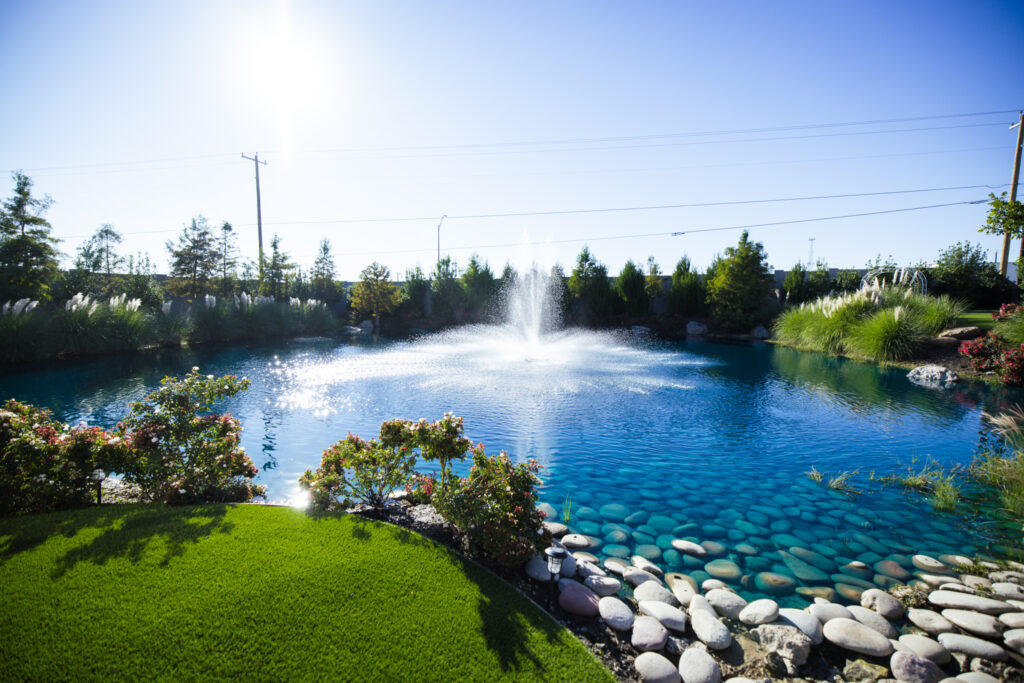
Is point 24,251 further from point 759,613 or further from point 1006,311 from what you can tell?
point 1006,311

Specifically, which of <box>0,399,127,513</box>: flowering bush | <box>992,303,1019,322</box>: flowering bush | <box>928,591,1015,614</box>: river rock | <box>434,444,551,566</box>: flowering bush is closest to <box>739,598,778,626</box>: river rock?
<box>928,591,1015,614</box>: river rock

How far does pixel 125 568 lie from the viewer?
3.13m

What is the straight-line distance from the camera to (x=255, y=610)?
9.24ft

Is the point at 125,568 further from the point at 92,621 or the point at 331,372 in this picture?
the point at 331,372

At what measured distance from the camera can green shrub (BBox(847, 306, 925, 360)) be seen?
15.5 m

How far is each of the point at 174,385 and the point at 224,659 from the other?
359 centimetres

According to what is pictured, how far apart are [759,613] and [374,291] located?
3371 cm

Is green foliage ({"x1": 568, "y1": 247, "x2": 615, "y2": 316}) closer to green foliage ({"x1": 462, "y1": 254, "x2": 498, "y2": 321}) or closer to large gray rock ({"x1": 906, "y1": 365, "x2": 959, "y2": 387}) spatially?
green foliage ({"x1": 462, "y1": 254, "x2": 498, "y2": 321})

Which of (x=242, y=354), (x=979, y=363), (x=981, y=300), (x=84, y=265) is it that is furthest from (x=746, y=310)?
(x=84, y=265)

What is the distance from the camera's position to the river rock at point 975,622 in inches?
128

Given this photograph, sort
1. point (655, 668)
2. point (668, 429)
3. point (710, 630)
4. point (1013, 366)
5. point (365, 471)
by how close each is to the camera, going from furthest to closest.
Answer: point (1013, 366) → point (668, 429) → point (365, 471) → point (710, 630) → point (655, 668)

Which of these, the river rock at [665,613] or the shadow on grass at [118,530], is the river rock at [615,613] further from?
the shadow on grass at [118,530]

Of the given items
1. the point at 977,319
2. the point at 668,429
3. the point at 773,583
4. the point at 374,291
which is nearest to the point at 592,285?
the point at 374,291

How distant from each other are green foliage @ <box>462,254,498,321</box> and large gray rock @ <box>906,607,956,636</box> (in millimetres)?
31553
